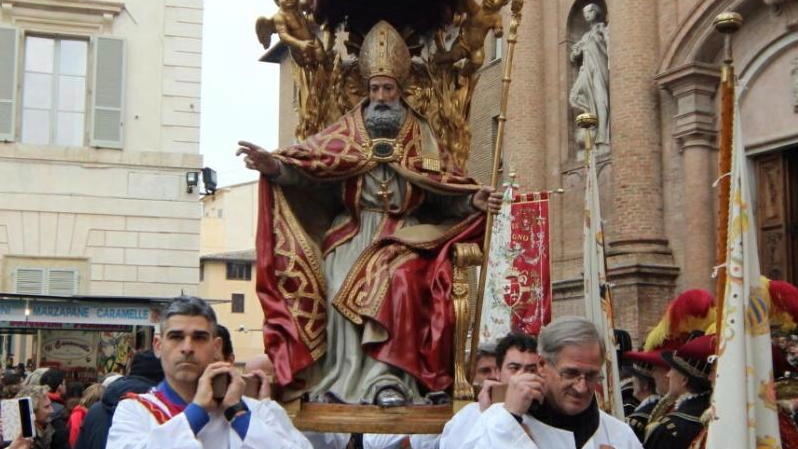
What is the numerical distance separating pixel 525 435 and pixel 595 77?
50.8ft

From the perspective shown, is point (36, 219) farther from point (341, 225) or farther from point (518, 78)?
point (341, 225)

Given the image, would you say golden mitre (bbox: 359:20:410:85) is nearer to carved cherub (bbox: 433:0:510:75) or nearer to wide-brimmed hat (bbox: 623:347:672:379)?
carved cherub (bbox: 433:0:510:75)

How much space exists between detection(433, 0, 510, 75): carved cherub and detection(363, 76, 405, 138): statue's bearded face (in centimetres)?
61

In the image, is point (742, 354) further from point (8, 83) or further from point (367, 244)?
point (8, 83)

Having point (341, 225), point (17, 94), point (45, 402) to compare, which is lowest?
point (45, 402)

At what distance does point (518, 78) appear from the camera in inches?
808

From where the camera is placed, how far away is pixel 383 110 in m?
6.91

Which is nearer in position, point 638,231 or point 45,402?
point 45,402

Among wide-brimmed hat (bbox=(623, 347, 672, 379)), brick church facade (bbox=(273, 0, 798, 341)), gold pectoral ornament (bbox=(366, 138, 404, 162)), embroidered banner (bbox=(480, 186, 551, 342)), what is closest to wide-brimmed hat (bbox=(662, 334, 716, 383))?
wide-brimmed hat (bbox=(623, 347, 672, 379))

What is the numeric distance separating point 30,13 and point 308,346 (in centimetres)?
1567

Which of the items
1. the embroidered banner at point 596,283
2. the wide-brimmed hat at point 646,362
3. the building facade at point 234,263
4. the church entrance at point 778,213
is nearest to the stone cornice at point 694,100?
the church entrance at point 778,213

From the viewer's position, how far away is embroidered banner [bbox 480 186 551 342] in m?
13.0

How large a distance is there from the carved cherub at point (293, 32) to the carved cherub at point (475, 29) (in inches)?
34.9

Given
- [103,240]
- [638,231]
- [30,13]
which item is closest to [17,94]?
[30,13]
